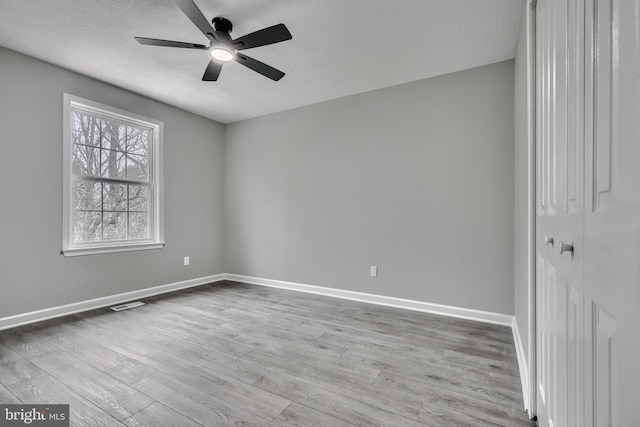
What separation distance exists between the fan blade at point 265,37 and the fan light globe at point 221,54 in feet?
0.35

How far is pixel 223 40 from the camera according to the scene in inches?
87.8

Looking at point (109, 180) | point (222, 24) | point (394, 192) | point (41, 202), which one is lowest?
point (41, 202)

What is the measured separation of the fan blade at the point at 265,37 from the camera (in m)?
2.01

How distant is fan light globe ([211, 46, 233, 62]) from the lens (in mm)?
2297

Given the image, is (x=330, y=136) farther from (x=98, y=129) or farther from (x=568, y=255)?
(x=568, y=255)

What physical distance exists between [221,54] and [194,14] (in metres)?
0.49

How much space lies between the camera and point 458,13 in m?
2.20

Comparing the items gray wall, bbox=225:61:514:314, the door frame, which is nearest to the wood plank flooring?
the door frame

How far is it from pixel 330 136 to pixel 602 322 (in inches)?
138

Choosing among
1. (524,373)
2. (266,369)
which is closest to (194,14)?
(266,369)

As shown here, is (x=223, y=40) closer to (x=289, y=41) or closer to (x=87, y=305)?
(x=289, y=41)

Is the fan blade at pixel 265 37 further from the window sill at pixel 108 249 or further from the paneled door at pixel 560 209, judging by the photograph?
the window sill at pixel 108 249

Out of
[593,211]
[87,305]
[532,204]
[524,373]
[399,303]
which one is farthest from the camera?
[399,303]

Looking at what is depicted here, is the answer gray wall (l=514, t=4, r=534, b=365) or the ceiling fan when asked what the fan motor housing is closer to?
the ceiling fan
